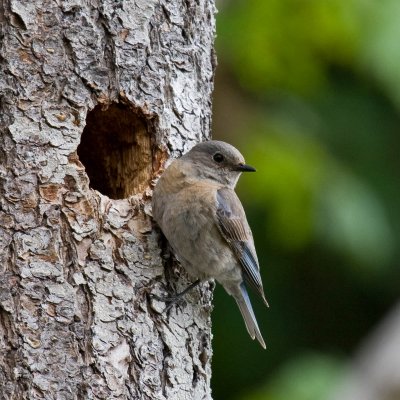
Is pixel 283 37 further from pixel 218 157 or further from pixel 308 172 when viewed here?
pixel 218 157

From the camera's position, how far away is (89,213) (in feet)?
16.6

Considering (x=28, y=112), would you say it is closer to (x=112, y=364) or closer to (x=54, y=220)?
(x=54, y=220)

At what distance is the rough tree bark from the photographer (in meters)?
4.79

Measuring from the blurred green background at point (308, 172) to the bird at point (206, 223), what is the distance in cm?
124

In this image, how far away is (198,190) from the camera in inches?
224

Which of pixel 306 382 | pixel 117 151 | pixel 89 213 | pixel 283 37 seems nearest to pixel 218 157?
pixel 117 151

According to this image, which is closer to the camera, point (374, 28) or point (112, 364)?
point (112, 364)

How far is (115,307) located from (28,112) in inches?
38.8

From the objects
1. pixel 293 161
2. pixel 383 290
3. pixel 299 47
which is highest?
pixel 299 47

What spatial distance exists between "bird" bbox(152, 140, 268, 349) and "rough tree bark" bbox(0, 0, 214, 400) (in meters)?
0.09

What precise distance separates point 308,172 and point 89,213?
2.53 m

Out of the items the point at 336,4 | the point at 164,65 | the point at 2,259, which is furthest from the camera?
the point at 336,4

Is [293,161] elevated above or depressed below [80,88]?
below

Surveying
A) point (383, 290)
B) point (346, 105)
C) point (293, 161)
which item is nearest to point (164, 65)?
point (293, 161)
